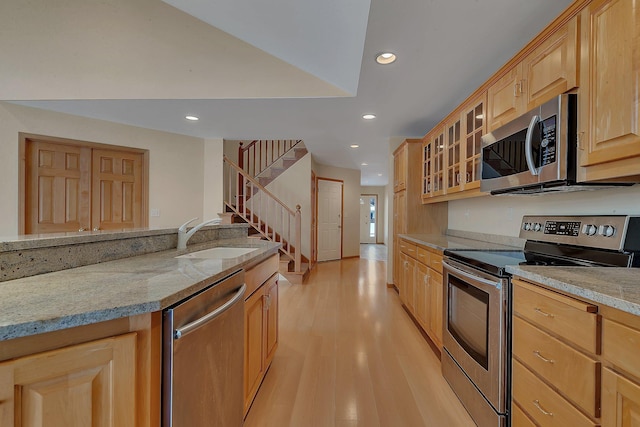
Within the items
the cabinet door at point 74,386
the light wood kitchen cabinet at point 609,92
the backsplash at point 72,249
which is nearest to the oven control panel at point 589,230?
the light wood kitchen cabinet at point 609,92

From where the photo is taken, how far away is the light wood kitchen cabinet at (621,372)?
767 mm

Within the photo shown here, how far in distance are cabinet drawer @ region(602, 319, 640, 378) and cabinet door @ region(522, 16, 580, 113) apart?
1.13 metres

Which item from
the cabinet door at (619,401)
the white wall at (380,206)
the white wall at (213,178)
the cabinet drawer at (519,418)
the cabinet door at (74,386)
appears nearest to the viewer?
the cabinet door at (74,386)

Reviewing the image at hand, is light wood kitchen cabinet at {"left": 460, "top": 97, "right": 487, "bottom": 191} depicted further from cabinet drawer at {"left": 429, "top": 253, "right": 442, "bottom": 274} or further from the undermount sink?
the undermount sink

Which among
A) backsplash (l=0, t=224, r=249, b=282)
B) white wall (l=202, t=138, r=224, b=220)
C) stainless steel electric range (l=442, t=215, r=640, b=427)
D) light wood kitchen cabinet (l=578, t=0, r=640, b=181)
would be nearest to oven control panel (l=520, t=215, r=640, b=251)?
stainless steel electric range (l=442, t=215, r=640, b=427)

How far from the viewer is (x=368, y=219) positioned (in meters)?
10.5

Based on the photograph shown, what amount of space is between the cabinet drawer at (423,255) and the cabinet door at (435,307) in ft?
0.40

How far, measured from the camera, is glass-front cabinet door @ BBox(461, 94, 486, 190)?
2.15 meters

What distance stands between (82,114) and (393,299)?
476 cm

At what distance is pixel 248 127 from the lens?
3.92m

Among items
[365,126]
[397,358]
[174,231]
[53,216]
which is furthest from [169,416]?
[53,216]

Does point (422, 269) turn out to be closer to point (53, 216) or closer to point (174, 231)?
point (174, 231)

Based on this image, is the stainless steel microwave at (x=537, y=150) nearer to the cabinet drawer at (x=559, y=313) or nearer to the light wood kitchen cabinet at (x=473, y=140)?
the light wood kitchen cabinet at (x=473, y=140)

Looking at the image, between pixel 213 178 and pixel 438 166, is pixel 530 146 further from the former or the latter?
pixel 213 178
